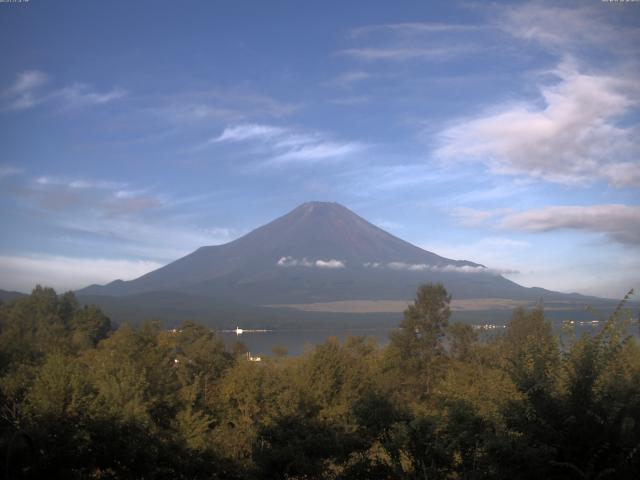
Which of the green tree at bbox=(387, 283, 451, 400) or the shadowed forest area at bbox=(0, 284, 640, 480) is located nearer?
the shadowed forest area at bbox=(0, 284, 640, 480)

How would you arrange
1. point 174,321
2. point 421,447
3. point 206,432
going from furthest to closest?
point 174,321, point 206,432, point 421,447

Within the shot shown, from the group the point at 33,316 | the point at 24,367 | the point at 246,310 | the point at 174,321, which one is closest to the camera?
the point at 24,367

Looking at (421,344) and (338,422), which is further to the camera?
(421,344)

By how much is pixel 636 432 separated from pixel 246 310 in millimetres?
165327

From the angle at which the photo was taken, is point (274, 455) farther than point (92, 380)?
No

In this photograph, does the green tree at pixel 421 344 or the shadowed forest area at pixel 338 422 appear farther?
the green tree at pixel 421 344

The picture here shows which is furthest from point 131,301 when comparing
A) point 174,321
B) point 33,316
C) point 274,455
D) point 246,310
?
point 274,455

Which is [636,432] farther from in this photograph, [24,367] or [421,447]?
[24,367]

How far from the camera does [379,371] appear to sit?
32688mm

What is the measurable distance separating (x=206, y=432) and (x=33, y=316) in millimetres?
47265

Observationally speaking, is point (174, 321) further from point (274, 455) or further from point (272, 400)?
point (274, 455)

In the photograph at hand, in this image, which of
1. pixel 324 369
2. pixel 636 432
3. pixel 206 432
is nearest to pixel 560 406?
pixel 636 432

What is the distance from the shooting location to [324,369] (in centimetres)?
2314

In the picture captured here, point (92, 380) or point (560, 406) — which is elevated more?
point (560, 406)
